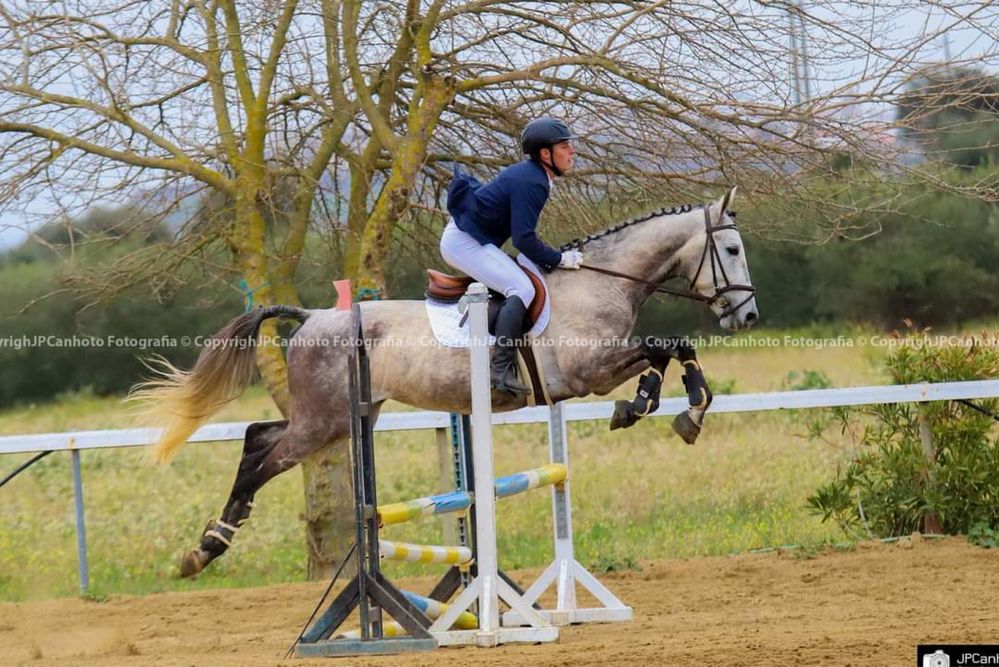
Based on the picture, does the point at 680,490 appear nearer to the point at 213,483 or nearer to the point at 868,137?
the point at 868,137

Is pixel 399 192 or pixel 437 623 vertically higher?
pixel 399 192

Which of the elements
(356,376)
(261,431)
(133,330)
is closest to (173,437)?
(261,431)

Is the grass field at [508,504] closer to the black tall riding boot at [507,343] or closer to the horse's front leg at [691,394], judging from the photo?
the horse's front leg at [691,394]

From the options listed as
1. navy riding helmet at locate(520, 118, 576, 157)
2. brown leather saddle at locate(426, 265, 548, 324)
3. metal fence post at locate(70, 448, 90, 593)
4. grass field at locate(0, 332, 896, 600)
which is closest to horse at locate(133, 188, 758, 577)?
brown leather saddle at locate(426, 265, 548, 324)

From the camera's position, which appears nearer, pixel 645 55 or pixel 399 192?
pixel 645 55

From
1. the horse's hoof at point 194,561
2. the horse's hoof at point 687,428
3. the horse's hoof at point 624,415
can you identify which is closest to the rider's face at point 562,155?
the horse's hoof at point 624,415

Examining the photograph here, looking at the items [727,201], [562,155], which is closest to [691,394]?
[727,201]

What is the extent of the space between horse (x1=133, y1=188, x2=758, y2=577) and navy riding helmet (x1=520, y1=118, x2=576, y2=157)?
717 millimetres

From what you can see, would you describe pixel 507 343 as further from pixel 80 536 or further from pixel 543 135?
pixel 80 536

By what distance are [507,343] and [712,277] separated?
1.15 m

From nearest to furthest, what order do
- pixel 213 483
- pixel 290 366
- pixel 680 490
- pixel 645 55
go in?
pixel 290 366
pixel 645 55
pixel 680 490
pixel 213 483

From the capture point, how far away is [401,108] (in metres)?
8.54

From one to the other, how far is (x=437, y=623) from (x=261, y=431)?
5.15 ft

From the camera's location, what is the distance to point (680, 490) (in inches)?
407
